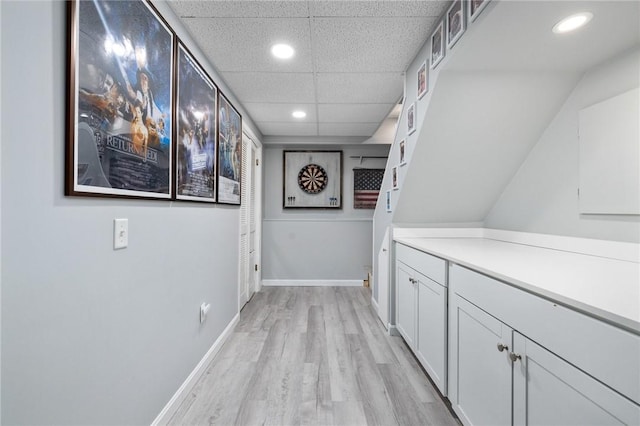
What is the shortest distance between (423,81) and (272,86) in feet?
4.17

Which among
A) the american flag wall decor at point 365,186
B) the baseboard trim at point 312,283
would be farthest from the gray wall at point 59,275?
the american flag wall decor at point 365,186

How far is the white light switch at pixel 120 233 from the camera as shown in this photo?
1097 mm

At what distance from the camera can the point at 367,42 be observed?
5.79 feet

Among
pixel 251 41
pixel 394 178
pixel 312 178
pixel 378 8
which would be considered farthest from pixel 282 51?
pixel 312 178

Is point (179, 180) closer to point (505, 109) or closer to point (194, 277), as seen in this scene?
point (194, 277)

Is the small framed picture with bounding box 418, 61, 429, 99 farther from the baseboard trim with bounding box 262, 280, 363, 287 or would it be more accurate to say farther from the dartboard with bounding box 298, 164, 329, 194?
the baseboard trim with bounding box 262, 280, 363, 287

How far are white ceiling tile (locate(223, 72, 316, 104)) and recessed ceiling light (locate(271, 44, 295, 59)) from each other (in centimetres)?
27

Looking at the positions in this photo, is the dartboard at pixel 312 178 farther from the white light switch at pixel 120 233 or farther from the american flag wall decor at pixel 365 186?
the white light switch at pixel 120 233

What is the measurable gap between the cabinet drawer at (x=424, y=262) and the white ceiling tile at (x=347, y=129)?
1740 millimetres

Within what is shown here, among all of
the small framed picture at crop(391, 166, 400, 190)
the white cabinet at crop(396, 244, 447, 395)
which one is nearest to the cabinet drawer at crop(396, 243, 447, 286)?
the white cabinet at crop(396, 244, 447, 395)

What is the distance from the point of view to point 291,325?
2750 millimetres

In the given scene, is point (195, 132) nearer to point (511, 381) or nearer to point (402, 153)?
point (402, 153)

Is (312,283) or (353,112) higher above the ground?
(353,112)

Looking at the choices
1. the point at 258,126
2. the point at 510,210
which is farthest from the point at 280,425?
the point at 258,126
